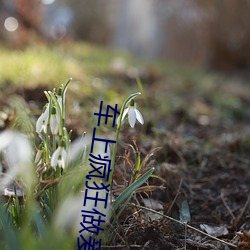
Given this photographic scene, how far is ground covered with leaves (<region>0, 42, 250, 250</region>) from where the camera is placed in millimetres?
1339

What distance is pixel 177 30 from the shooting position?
909 cm

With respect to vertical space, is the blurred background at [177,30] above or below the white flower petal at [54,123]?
above

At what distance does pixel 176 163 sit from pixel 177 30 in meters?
7.27

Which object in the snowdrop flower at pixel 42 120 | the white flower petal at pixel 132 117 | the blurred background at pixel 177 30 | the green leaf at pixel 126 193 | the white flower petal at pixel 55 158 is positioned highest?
the blurred background at pixel 177 30

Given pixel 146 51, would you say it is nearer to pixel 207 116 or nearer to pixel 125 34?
pixel 125 34

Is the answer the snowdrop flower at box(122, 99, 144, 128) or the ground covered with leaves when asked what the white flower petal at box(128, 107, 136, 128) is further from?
the ground covered with leaves

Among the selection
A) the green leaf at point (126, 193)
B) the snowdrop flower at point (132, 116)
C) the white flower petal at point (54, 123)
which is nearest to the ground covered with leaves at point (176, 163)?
the green leaf at point (126, 193)

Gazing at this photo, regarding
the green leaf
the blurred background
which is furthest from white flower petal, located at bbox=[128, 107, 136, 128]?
the blurred background

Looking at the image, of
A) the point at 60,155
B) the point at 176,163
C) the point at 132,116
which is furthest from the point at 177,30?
the point at 60,155

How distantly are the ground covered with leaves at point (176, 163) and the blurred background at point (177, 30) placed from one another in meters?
2.48

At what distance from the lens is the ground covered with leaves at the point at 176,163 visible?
1.34 meters

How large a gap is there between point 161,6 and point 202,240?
766cm

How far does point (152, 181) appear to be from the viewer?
1804 mm

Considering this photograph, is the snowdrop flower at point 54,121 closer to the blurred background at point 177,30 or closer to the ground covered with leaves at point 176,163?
the ground covered with leaves at point 176,163
